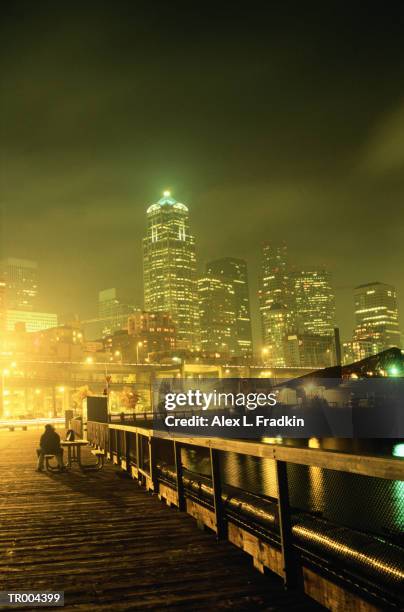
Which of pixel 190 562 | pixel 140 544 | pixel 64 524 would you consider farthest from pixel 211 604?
pixel 64 524

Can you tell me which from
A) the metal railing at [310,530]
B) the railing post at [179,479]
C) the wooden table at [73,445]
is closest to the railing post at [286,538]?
the metal railing at [310,530]

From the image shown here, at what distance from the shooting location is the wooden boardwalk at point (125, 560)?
4.76 meters

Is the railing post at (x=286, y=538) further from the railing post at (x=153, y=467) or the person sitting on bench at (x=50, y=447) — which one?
the person sitting on bench at (x=50, y=447)

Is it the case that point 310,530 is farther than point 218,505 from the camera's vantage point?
No

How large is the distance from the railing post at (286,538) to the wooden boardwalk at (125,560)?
0.51ft

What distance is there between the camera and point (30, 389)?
130000 millimetres

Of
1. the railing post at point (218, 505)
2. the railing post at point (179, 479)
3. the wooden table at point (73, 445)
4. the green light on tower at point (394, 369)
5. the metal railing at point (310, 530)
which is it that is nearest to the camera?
the metal railing at point (310, 530)

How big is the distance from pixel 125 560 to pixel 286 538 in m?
2.10

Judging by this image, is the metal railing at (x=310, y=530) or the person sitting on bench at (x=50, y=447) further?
the person sitting on bench at (x=50, y=447)

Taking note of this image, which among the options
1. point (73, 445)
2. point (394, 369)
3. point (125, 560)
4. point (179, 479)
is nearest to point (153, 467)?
point (179, 479)

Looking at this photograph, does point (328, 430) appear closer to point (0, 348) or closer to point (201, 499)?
point (201, 499)

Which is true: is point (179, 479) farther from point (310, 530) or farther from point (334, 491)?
point (334, 491)

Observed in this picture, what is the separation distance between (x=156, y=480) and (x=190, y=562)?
16.2 feet

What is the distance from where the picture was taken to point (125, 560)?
6.03m
